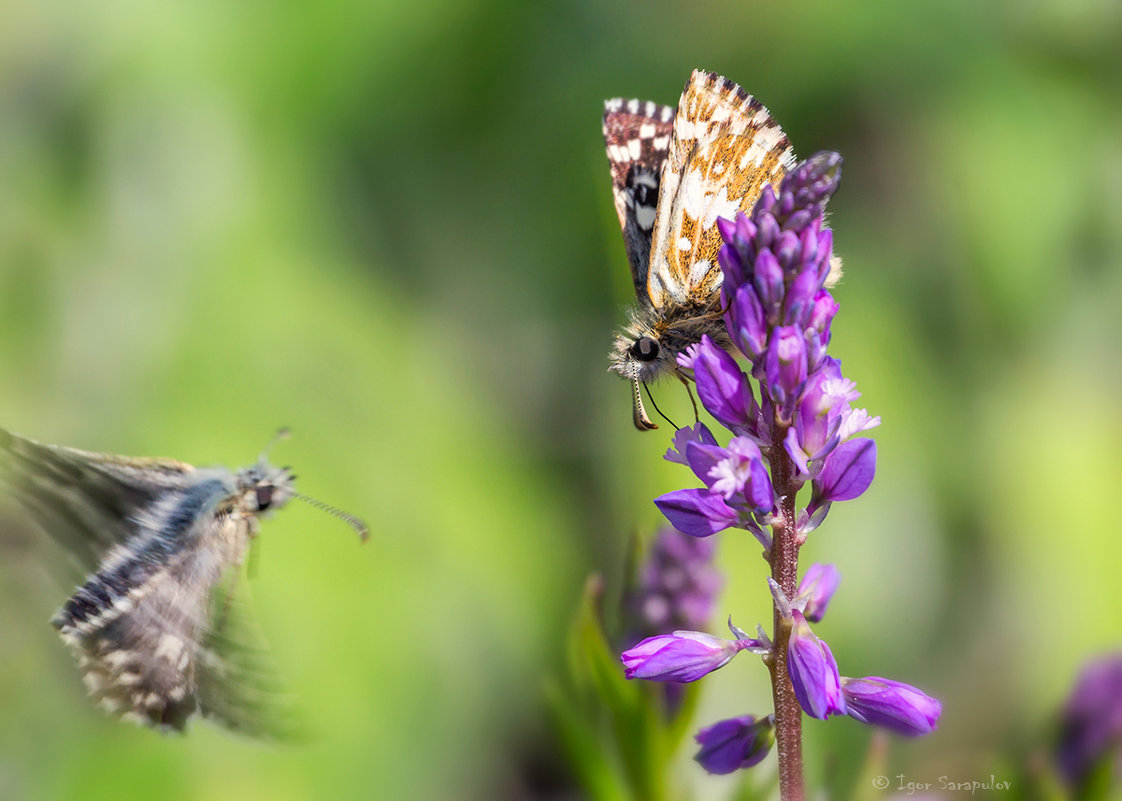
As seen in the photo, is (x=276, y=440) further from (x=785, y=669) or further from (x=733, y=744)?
(x=785, y=669)

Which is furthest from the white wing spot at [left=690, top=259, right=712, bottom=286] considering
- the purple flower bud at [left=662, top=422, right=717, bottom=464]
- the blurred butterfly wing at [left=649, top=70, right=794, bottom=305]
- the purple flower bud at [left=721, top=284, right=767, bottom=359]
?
the purple flower bud at [left=721, top=284, right=767, bottom=359]

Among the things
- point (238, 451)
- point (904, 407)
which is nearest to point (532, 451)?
point (238, 451)

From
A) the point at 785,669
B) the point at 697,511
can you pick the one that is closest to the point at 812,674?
the point at 785,669

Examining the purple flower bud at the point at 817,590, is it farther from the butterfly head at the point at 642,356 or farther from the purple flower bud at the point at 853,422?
the butterfly head at the point at 642,356

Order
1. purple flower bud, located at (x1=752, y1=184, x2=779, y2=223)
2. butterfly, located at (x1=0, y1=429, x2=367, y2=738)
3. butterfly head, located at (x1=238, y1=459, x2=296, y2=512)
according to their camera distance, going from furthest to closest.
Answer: butterfly head, located at (x1=238, y1=459, x2=296, y2=512) < butterfly, located at (x1=0, y1=429, x2=367, y2=738) < purple flower bud, located at (x1=752, y1=184, x2=779, y2=223)

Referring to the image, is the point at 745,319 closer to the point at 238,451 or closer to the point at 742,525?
the point at 742,525

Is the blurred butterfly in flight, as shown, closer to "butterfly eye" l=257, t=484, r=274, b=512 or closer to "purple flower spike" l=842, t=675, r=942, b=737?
"purple flower spike" l=842, t=675, r=942, b=737
